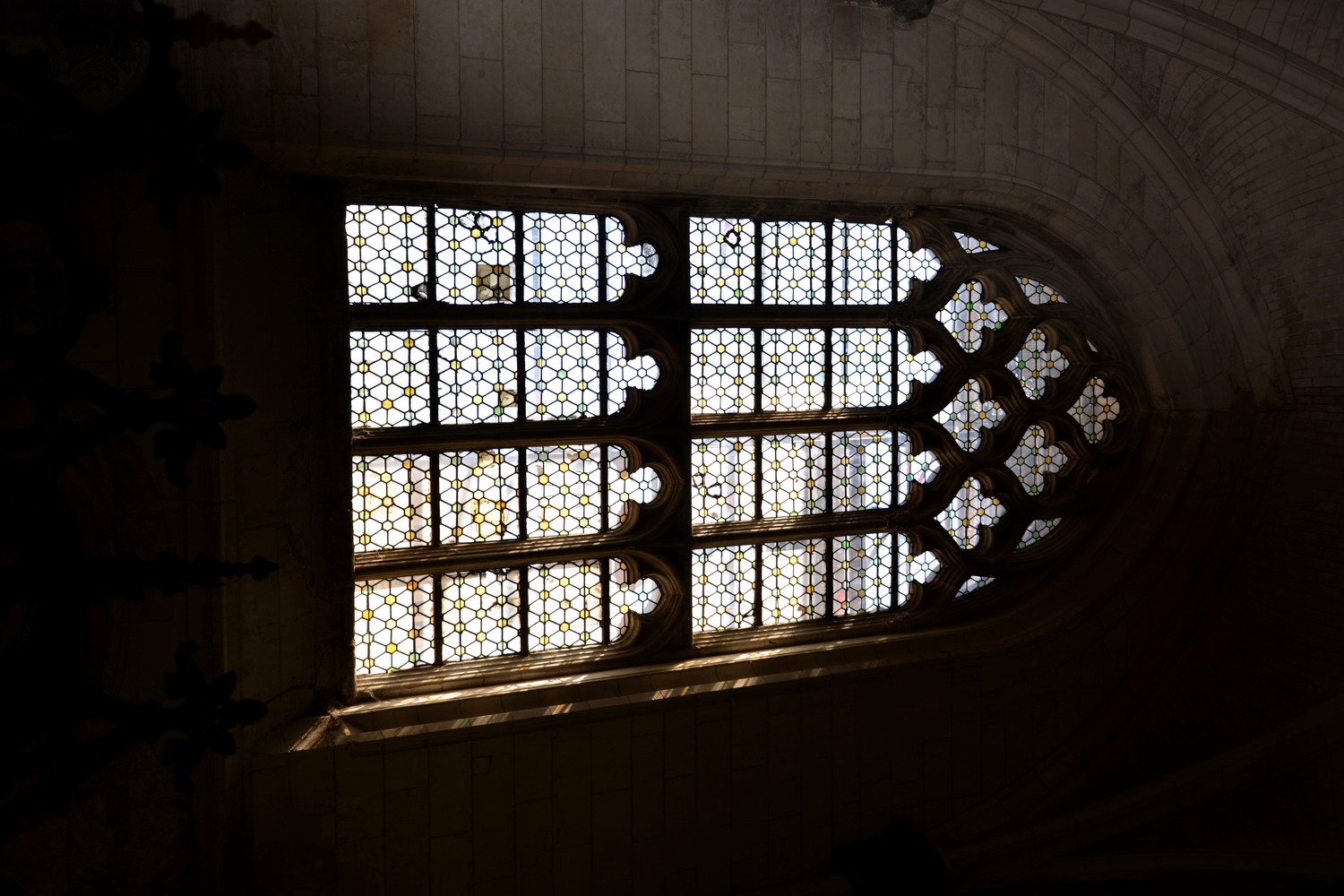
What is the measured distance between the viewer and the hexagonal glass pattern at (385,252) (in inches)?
199

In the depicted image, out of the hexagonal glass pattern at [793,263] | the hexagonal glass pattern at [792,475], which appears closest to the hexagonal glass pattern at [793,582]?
the hexagonal glass pattern at [792,475]

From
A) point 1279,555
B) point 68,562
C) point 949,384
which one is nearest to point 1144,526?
point 1279,555

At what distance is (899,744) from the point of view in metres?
5.89

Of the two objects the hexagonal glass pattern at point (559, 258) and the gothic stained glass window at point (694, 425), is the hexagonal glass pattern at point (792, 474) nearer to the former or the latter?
the gothic stained glass window at point (694, 425)

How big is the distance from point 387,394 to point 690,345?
5.84ft

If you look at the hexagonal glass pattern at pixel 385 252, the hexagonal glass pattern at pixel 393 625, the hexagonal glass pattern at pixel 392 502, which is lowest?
the hexagonal glass pattern at pixel 393 625

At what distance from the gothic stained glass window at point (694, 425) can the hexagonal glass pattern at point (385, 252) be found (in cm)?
1

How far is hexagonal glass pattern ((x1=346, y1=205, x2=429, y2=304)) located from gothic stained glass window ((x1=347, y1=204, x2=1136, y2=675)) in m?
0.01

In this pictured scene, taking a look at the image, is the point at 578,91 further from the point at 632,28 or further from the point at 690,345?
the point at 690,345

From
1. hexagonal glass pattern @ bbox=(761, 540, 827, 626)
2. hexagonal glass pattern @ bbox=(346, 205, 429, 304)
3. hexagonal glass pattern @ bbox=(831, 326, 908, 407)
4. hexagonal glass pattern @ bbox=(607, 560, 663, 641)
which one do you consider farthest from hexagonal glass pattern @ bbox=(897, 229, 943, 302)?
hexagonal glass pattern @ bbox=(346, 205, 429, 304)

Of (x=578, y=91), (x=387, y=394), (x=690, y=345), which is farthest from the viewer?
(x=690, y=345)

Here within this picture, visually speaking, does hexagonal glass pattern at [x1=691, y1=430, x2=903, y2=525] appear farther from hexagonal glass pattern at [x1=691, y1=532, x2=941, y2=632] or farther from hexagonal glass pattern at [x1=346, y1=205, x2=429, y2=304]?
hexagonal glass pattern at [x1=346, y1=205, x2=429, y2=304]

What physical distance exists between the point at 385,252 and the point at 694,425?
2.00 metres

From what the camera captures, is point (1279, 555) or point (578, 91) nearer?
point (578, 91)
